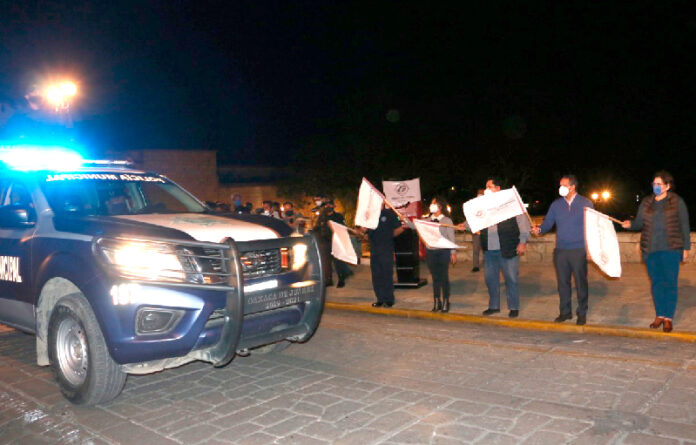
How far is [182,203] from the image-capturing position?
21.7 ft

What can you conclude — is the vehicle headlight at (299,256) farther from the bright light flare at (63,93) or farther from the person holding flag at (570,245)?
the bright light flare at (63,93)

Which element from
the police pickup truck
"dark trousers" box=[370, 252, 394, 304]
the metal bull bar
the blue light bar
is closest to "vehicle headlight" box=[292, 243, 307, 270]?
the police pickup truck

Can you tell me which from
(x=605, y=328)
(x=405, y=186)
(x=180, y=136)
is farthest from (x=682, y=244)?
(x=180, y=136)

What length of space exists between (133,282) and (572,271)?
5466 millimetres

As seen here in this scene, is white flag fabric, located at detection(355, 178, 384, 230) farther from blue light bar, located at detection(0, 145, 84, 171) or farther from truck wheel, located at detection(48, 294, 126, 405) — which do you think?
truck wheel, located at detection(48, 294, 126, 405)

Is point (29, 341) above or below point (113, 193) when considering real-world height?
below

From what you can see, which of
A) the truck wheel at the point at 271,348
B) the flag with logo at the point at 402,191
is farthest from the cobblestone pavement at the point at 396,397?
the flag with logo at the point at 402,191

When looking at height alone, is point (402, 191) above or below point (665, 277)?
above

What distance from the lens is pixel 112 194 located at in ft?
22.1

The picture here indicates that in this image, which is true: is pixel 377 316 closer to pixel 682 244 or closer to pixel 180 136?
pixel 682 244

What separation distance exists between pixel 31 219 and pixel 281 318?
101 inches

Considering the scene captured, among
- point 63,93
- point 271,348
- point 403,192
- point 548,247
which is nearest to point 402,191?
point 403,192

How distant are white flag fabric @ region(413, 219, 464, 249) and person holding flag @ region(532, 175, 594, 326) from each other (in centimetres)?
148

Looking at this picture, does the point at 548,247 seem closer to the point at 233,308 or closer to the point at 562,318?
the point at 562,318
